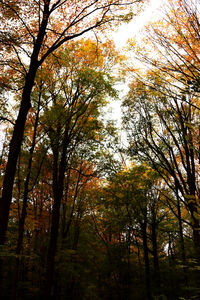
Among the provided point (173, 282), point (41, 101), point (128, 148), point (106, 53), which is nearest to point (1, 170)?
point (41, 101)

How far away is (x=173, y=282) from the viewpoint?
11328 mm

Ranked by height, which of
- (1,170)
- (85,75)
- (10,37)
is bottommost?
(1,170)

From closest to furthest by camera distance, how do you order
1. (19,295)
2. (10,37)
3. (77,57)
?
(10,37)
(77,57)
(19,295)

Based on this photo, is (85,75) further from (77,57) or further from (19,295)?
(19,295)

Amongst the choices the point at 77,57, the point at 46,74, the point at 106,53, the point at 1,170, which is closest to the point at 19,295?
the point at 1,170

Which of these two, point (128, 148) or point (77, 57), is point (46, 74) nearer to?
point (77, 57)

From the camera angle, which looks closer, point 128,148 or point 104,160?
point 128,148

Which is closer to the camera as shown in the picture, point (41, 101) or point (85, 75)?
point (85, 75)

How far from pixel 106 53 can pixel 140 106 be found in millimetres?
3502

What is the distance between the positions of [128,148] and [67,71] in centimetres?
498

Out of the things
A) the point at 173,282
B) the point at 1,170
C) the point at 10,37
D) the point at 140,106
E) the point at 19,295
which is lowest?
the point at 19,295

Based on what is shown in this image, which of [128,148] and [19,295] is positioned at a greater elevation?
[128,148]

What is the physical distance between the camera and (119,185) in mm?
11938


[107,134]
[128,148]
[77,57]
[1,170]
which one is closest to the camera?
[77,57]
